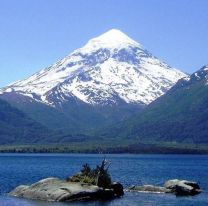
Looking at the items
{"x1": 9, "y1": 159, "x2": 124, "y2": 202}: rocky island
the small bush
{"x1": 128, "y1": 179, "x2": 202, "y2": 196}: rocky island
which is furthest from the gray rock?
the small bush

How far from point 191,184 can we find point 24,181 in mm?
39535

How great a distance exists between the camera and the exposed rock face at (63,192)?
89.8 metres

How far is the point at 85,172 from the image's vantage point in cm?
9956

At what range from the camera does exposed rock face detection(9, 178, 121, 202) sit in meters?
89.8

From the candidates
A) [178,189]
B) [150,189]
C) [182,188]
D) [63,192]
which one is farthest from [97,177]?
[182,188]

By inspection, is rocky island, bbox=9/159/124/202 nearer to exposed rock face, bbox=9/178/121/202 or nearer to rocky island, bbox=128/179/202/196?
exposed rock face, bbox=9/178/121/202

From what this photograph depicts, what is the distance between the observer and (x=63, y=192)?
296ft

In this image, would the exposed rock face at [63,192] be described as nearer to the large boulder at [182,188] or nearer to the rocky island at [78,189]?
the rocky island at [78,189]

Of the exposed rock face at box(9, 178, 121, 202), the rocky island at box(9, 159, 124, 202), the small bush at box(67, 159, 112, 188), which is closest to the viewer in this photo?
the exposed rock face at box(9, 178, 121, 202)

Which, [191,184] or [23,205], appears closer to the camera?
[23,205]

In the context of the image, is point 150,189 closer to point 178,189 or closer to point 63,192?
point 178,189

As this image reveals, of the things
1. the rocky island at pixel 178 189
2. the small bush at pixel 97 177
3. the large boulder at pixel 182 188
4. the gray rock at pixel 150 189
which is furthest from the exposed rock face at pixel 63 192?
the large boulder at pixel 182 188

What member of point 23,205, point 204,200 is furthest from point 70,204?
point 204,200

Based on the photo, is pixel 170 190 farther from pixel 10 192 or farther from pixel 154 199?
pixel 10 192
